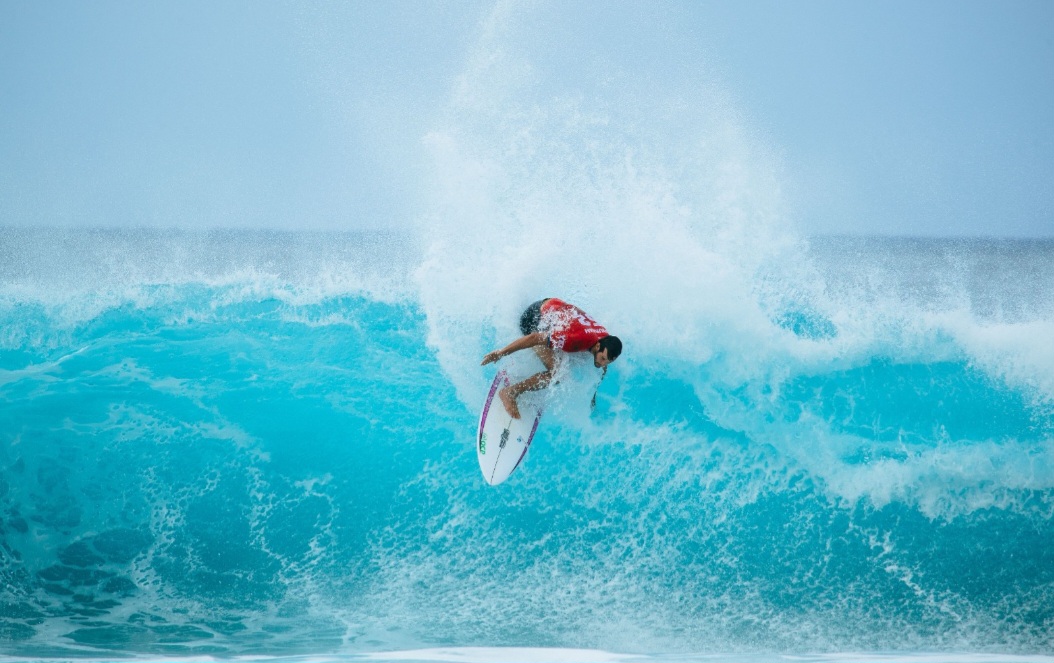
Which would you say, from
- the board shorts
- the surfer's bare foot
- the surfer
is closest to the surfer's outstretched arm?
the surfer

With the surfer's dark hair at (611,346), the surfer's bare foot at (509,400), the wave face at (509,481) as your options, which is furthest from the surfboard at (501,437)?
the surfer's dark hair at (611,346)

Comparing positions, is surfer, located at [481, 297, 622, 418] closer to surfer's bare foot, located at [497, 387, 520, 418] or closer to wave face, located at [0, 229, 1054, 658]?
surfer's bare foot, located at [497, 387, 520, 418]

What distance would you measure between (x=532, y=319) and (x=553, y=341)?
1.37ft

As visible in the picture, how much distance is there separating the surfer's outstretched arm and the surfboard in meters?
0.60

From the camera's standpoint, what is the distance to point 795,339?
6715 mm

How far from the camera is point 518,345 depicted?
5.12m

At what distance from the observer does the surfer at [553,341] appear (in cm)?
513

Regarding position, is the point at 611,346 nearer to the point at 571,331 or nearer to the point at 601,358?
the point at 601,358

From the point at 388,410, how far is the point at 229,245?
25032 mm

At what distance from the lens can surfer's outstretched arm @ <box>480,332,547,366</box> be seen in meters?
5.07

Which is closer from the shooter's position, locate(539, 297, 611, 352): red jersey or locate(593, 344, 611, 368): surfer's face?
locate(593, 344, 611, 368): surfer's face

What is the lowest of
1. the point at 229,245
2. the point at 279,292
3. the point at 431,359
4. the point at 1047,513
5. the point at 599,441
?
the point at 1047,513

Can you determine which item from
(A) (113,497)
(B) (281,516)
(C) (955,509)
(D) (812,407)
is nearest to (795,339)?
(D) (812,407)

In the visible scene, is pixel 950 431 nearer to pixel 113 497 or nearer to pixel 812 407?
pixel 812 407
